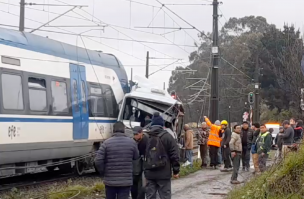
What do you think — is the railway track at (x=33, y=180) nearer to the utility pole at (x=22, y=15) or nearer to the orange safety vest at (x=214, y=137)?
the orange safety vest at (x=214, y=137)

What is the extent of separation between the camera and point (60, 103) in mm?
14914

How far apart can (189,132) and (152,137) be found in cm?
999

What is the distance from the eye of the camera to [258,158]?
16.6 m

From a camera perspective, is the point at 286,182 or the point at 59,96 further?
the point at 59,96

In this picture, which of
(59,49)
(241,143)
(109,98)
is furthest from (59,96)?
(241,143)

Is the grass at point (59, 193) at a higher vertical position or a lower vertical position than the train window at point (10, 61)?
lower

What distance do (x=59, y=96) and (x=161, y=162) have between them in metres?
6.37

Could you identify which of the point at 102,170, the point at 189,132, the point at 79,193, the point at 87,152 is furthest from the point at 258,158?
the point at 102,170

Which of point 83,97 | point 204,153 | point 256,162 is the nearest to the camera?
point 83,97

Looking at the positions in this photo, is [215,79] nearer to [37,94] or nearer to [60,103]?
[60,103]

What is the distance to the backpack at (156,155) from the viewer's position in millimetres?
9219

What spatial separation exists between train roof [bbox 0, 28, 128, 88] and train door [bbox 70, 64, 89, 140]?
1.29ft

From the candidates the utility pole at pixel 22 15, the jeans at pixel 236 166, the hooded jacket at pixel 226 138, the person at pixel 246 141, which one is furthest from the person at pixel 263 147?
the utility pole at pixel 22 15

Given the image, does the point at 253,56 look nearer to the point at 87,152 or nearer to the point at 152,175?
the point at 87,152
